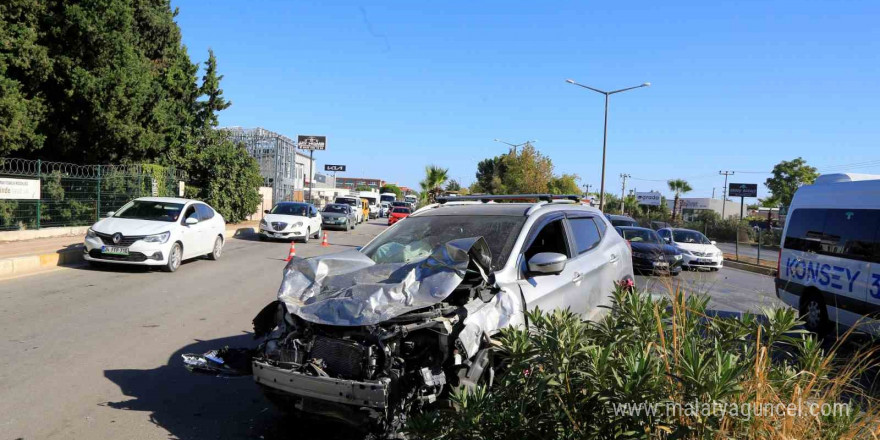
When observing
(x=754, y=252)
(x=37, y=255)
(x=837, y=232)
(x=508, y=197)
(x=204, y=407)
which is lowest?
(x=754, y=252)

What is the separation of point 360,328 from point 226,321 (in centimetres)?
467

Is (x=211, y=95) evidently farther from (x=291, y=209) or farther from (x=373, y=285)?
(x=373, y=285)

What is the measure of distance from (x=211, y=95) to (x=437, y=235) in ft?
84.6

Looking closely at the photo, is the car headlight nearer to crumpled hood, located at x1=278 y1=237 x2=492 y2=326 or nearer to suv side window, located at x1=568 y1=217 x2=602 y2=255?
crumpled hood, located at x1=278 y1=237 x2=492 y2=326

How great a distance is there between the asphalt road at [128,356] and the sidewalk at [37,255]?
718mm

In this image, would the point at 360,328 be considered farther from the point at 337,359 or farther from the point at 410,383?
the point at 410,383

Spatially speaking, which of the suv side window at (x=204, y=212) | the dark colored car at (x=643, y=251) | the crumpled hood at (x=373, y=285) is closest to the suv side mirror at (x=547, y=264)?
the crumpled hood at (x=373, y=285)

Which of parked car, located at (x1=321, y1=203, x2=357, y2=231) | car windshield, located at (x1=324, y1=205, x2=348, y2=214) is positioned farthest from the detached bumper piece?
car windshield, located at (x1=324, y1=205, x2=348, y2=214)

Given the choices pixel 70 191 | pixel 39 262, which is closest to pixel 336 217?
pixel 70 191

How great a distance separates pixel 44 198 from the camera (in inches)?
630

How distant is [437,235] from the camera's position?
17.5 ft

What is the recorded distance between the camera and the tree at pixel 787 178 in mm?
67812

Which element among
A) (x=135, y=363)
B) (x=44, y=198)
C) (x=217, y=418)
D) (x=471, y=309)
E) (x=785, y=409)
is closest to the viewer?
(x=785, y=409)

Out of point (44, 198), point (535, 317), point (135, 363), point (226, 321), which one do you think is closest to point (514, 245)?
point (535, 317)
